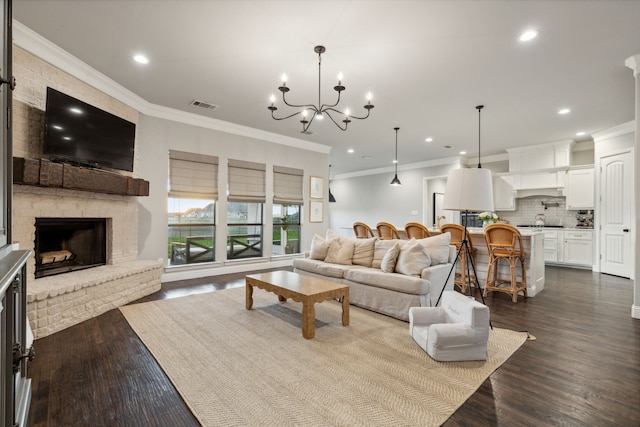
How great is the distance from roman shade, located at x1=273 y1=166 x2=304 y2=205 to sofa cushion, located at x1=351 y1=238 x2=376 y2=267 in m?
2.77

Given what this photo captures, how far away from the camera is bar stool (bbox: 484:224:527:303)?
4.28 meters

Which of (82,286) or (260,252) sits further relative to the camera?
(260,252)

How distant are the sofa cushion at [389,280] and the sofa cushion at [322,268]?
101 mm

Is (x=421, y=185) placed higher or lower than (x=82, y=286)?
higher

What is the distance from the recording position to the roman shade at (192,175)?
204 inches

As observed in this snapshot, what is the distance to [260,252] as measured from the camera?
6418 millimetres

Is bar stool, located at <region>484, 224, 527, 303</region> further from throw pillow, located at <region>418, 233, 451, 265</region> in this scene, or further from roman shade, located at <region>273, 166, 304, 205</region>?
roman shade, located at <region>273, 166, 304, 205</region>

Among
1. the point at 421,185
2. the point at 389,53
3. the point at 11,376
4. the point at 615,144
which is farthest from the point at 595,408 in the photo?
the point at 421,185

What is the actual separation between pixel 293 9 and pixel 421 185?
7501mm

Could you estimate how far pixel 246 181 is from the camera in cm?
611

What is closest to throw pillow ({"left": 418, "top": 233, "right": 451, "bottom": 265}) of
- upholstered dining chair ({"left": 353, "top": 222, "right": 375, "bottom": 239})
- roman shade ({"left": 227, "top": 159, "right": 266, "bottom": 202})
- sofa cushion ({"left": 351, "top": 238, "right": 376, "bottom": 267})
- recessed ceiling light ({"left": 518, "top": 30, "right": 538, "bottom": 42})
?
sofa cushion ({"left": 351, "top": 238, "right": 376, "bottom": 267})

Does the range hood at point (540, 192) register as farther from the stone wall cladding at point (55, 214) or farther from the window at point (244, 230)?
the stone wall cladding at point (55, 214)

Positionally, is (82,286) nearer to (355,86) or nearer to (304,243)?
(355,86)

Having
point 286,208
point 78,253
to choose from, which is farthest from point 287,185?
point 78,253
